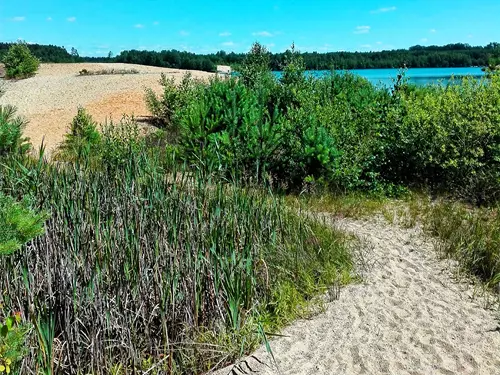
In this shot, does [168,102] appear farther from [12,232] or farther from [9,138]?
[12,232]

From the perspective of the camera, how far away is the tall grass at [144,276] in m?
3.59

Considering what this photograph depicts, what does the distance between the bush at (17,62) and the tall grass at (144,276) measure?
26.4 m

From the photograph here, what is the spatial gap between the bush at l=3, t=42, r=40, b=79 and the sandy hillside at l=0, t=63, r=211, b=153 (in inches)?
78.5

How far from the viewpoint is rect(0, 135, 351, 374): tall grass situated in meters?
3.59

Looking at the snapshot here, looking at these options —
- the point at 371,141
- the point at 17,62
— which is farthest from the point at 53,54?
the point at 371,141

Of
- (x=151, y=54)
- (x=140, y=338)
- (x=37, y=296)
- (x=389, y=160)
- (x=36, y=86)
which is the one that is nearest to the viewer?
(x=37, y=296)

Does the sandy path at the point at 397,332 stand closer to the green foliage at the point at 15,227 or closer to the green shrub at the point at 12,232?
the green shrub at the point at 12,232

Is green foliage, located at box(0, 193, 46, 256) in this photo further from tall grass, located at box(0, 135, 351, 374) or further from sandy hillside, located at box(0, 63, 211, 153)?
sandy hillside, located at box(0, 63, 211, 153)

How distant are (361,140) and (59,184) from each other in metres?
5.15

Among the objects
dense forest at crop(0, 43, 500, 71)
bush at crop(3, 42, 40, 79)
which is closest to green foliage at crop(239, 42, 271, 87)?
dense forest at crop(0, 43, 500, 71)

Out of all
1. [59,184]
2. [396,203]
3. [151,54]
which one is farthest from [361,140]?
[151,54]

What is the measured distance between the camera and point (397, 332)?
14.2 ft

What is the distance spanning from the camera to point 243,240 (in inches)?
184

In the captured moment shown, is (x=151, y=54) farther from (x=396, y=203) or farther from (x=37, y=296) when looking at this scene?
(x=37, y=296)
